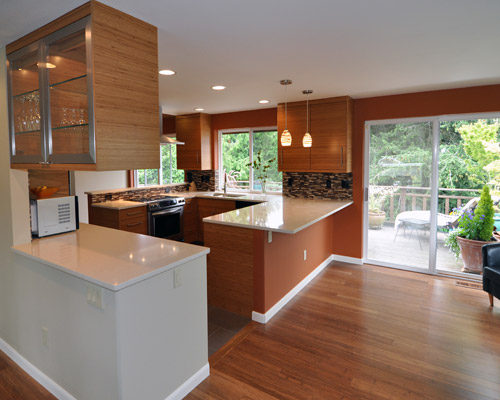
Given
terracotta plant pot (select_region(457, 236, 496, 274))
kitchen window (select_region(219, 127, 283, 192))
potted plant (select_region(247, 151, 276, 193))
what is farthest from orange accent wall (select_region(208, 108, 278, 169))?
terracotta plant pot (select_region(457, 236, 496, 274))

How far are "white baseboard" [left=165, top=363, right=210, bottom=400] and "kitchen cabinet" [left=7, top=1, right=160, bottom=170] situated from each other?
56.7 inches

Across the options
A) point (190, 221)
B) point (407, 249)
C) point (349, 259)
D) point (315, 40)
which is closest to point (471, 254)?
point (407, 249)

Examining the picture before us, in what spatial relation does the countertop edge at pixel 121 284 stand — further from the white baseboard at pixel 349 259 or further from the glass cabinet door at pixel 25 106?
the white baseboard at pixel 349 259

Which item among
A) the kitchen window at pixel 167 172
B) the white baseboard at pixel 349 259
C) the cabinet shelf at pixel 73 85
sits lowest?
the white baseboard at pixel 349 259

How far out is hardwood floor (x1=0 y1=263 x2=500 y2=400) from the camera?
218 centimetres

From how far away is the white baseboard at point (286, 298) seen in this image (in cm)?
312

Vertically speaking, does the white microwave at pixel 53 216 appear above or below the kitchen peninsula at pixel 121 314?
above

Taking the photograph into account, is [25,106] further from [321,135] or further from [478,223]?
[478,223]

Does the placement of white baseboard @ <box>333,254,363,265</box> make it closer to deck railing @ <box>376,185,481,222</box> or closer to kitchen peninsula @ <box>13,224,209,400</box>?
deck railing @ <box>376,185,481,222</box>

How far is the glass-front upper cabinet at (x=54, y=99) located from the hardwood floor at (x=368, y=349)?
1.78 m

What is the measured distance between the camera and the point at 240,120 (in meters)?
5.68

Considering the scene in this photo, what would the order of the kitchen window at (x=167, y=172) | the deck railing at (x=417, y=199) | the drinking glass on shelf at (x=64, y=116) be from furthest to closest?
1. the kitchen window at (x=167, y=172)
2. the deck railing at (x=417, y=199)
3. the drinking glass on shelf at (x=64, y=116)

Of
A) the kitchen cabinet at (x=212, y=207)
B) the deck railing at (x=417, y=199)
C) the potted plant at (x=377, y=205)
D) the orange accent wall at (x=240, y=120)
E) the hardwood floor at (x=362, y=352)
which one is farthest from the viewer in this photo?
the orange accent wall at (x=240, y=120)

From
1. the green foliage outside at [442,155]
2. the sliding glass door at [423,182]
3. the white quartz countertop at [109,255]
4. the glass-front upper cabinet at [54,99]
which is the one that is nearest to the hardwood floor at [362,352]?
the sliding glass door at [423,182]
